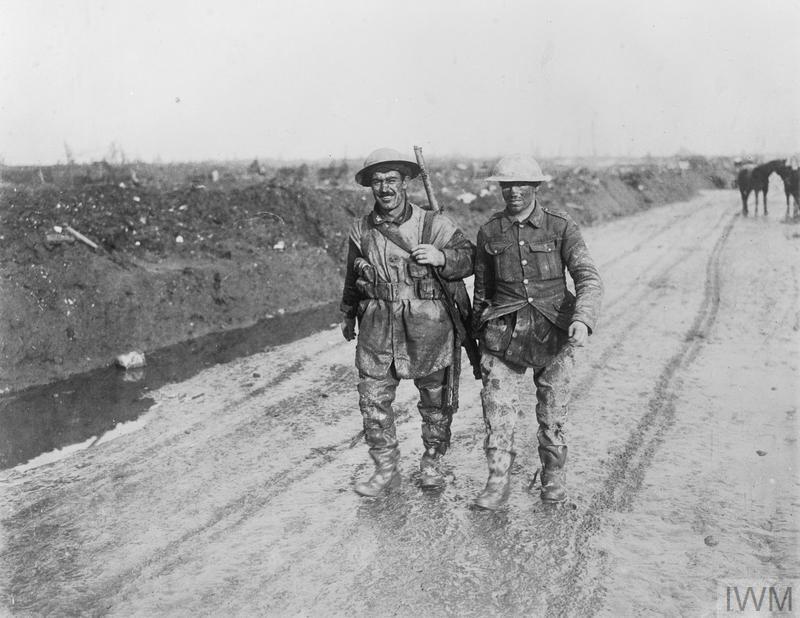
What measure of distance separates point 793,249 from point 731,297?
4045 millimetres

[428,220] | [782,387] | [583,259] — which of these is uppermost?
[428,220]

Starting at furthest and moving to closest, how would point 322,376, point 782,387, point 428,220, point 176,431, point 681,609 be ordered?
point 322,376 < point 782,387 < point 176,431 < point 428,220 < point 681,609

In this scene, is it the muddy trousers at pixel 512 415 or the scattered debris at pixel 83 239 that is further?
the scattered debris at pixel 83 239

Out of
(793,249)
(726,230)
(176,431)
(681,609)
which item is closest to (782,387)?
(681,609)

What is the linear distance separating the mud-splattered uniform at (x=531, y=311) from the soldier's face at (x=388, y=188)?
546 mm

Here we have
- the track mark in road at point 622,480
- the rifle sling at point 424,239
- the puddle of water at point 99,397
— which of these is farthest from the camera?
the puddle of water at point 99,397

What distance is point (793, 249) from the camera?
12.4m

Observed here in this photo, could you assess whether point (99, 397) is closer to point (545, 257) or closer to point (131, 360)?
point (131, 360)

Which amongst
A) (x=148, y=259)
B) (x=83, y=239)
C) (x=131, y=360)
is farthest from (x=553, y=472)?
(x=148, y=259)

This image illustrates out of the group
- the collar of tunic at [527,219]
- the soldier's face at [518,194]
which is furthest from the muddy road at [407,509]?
the soldier's face at [518,194]

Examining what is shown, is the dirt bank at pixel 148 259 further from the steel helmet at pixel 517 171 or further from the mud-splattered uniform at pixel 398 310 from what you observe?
the steel helmet at pixel 517 171

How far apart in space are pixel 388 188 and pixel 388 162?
0.48 feet

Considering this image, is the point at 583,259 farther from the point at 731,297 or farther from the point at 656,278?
the point at 656,278

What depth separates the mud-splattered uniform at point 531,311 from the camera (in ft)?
12.9
